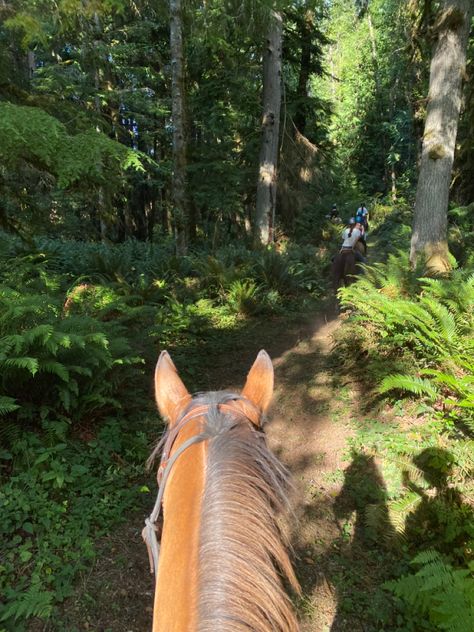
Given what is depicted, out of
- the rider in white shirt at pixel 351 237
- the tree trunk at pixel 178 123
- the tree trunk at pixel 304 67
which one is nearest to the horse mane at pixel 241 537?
the rider in white shirt at pixel 351 237

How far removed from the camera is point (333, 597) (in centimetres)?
305

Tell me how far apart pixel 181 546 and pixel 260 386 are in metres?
0.76

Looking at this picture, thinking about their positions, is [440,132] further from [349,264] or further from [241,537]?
[241,537]

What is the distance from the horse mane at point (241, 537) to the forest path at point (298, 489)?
0.55ft

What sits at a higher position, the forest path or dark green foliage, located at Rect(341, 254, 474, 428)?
dark green foliage, located at Rect(341, 254, 474, 428)

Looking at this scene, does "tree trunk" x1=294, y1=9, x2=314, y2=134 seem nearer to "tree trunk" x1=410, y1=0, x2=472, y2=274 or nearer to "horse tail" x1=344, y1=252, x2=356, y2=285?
"tree trunk" x1=410, y1=0, x2=472, y2=274

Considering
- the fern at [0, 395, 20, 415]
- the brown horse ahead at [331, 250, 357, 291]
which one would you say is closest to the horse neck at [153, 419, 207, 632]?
the fern at [0, 395, 20, 415]

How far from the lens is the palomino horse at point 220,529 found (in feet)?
3.25

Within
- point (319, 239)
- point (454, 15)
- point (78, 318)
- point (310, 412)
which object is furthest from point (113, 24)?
point (310, 412)

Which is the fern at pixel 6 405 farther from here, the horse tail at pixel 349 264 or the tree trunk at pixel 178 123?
the tree trunk at pixel 178 123

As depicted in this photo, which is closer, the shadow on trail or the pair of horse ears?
the pair of horse ears

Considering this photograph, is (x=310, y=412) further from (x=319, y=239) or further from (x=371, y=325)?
(x=319, y=239)

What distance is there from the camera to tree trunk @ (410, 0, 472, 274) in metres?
6.63

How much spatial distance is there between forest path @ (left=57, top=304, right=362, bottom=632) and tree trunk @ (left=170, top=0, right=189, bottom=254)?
15.2 ft
